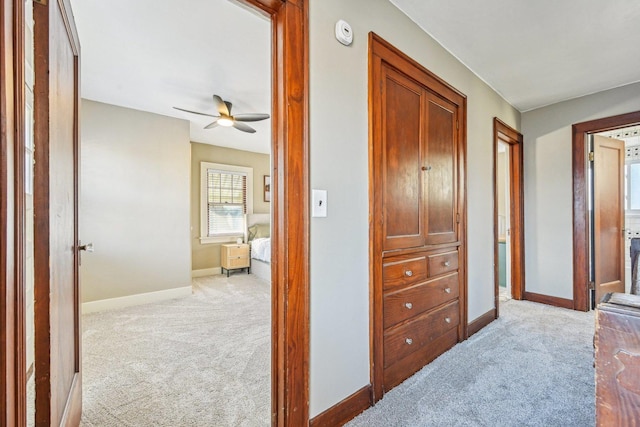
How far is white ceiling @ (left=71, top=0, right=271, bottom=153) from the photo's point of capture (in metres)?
1.97

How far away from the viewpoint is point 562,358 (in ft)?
7.16

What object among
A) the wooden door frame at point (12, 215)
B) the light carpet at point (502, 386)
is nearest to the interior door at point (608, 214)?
the light carpet at point (502, 386)

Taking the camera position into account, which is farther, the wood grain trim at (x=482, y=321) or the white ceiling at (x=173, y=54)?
the wood grain trim at (x=482, y=321)

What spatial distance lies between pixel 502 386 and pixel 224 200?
492 centimetres

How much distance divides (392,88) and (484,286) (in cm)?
210

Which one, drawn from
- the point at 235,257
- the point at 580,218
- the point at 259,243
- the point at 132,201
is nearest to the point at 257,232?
the point at 259,243

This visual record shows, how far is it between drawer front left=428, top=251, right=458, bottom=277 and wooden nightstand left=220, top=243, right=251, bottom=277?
3.70 metres

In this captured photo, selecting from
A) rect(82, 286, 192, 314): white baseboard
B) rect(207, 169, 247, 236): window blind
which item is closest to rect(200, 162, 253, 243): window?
rect(207, 169, 247, 236): window blind

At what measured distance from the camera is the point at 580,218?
3.26 metres

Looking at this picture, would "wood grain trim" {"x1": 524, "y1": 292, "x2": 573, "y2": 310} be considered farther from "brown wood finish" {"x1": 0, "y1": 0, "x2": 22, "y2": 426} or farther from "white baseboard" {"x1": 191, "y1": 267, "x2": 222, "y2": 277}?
"white baseboard" {"x1": 191, "y1": 267, "x2": 222, "y2": 277}

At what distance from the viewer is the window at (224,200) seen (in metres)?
5.31

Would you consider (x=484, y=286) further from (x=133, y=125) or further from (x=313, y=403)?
(x=133, y=125)

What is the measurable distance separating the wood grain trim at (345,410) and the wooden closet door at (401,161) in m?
0.82

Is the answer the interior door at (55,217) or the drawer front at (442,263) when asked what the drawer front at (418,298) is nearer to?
the drawer front at (442,263)
